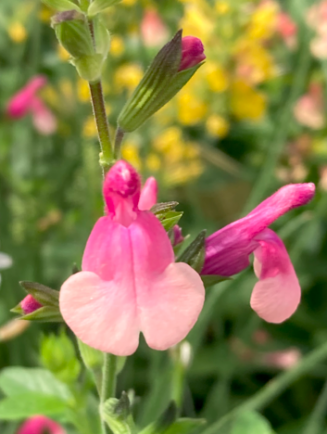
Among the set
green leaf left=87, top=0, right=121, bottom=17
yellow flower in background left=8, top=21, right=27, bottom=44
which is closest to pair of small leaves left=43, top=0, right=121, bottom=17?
green leaf left=87, top=0, right=121, bottom=17

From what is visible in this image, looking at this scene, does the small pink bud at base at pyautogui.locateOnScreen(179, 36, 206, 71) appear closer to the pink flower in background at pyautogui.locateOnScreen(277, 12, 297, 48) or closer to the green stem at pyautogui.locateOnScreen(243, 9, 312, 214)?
the green stem at pyautogui.locateOnScreen(243, 9, 312, 214)

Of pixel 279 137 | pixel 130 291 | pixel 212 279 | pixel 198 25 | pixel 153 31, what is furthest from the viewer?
pixel 153 31

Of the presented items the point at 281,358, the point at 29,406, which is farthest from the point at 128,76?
the point at 29,406

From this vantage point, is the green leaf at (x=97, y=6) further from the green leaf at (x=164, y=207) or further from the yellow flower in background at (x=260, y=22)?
the yellow flower in background at (x=260, y=22)

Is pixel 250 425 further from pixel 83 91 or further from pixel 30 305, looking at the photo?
pixel 83 91

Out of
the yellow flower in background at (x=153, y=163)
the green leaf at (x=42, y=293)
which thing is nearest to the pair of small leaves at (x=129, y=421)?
the green leaf at (x=42, y=293)
